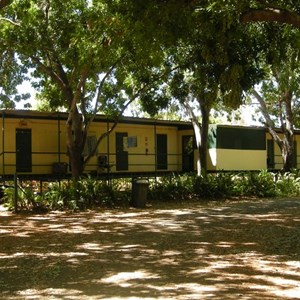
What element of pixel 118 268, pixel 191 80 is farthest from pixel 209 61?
pixel 191 80

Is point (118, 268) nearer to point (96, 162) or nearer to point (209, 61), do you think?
point (209, 61)

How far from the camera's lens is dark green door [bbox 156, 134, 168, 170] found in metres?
21.7

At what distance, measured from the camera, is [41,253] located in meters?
8.41

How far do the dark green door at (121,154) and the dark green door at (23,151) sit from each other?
382 centimetres

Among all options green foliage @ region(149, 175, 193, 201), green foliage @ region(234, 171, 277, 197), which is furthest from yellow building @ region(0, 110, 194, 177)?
green foliage @ region(234, 171, 277, 197)

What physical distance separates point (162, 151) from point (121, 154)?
232 cm

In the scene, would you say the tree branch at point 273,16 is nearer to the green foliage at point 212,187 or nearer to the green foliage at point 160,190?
the green foliage at point 160,190

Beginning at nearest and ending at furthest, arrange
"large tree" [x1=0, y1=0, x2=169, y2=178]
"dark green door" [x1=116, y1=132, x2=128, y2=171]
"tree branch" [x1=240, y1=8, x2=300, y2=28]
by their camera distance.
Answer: "tree branch" [x1=240, y1=8, x2=300, y2=28] < "large tree" [x1=0, y1=0, x2=169, y2=178] < "dark green door" [x1=116, y1=132, x2=128, y2=171]

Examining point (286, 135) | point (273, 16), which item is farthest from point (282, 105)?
point (273, 16)

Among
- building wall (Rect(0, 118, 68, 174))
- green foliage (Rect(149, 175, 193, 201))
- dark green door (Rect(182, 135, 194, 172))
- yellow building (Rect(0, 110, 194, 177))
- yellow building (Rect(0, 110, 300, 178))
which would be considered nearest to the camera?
green foliage (Rect(149, 175, 193, 201))

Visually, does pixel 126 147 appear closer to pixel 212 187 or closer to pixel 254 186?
pixel 212 187

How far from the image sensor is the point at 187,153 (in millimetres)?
22516

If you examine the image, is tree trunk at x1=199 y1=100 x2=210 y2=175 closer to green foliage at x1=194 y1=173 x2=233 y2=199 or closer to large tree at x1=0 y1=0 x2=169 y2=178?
green foliage at x1=194 y1=173 x2=233 y2=199

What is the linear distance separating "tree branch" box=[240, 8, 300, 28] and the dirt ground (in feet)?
13.0
